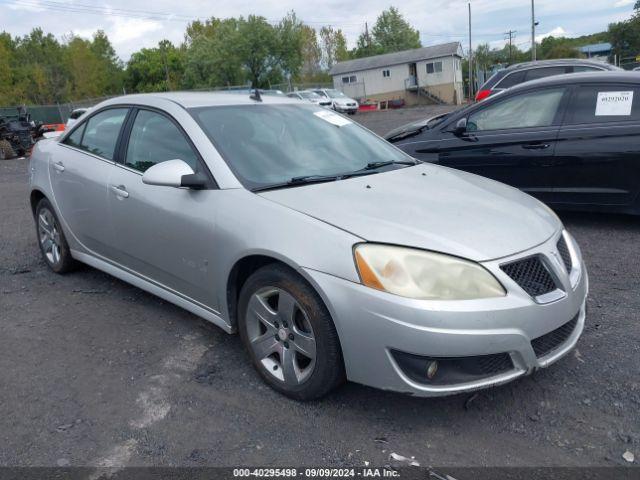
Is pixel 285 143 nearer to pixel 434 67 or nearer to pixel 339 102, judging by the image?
pixel 339 102

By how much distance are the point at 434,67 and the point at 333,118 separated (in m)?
51.2

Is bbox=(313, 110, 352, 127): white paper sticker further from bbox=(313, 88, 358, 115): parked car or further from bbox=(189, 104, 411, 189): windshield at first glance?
bbox=(313, 88, 358, 115): parked car

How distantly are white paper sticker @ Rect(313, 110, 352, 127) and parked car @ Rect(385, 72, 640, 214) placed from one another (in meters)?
2.33

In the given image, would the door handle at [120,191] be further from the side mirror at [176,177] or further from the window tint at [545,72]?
the window tint at [545,72]

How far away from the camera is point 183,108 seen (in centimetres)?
381

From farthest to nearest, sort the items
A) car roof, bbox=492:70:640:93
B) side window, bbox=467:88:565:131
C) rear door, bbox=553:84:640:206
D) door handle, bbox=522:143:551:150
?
side window, bbox=467:88:565:131 → door handle, bbox=522:143:551:150 → car roof, bbox=492:70:640:93 → rear door, bbox=553:84:640:206

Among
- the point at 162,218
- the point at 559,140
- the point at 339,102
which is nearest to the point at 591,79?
the point at 559,140

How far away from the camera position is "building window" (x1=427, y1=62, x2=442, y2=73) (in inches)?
2052

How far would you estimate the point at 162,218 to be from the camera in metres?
3.62

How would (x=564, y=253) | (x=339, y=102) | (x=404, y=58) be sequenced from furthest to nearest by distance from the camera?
(x=404, y=58), (x=339, y=102), (x=564, y=253)

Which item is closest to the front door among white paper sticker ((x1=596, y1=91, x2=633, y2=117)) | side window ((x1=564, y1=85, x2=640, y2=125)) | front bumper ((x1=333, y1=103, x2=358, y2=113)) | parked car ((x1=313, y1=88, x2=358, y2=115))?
side window ((x1=564, y1=85, x2=640, y2=125))

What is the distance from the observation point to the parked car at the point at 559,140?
5.60 m

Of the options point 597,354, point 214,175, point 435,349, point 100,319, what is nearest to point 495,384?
point 435,349

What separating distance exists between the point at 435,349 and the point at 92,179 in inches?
115
